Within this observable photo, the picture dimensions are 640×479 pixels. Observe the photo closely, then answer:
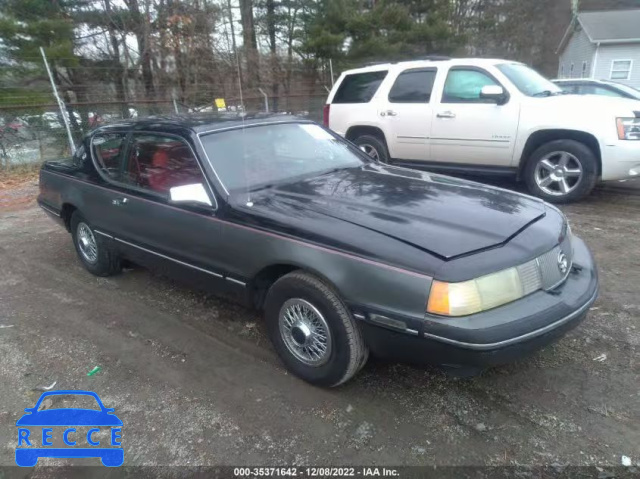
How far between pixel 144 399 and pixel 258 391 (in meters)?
0.70

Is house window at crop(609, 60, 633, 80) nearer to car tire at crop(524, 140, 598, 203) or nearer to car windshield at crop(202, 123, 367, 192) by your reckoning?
car tire at crop(524, 140, 598, 203)

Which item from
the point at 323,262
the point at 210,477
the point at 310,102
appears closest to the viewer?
the point at 210,477

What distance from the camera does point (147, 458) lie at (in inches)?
95.7

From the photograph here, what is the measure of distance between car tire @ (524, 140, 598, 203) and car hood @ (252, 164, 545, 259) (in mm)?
3181

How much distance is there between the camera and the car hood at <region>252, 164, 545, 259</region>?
2.48m

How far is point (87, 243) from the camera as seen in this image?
15.5ft

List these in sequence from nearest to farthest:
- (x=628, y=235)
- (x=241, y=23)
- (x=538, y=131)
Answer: (x=628, y=235)
(x=538, y=131)
(x=241, y=23)

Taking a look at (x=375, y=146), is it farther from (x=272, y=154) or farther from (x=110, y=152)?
(x=110, y=152)

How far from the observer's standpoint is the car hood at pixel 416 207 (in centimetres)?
248

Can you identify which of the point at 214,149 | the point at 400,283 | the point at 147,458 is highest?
the point at 214,149

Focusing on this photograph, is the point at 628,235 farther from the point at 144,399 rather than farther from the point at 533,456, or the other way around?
the point at 144,399

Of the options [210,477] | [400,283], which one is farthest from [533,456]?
[210,477]

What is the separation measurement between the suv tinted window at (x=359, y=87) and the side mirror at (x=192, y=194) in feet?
16.6

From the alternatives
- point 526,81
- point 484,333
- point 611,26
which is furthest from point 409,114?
point 611,26
